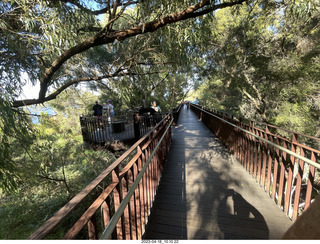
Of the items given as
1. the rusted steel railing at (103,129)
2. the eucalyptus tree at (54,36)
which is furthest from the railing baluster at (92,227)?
the rusted steel railing at (103,129)

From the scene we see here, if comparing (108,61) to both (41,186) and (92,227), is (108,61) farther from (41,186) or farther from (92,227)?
(92,227)

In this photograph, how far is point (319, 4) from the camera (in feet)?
11.9

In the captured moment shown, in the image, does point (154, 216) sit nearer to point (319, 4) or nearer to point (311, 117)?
point (319, 4)

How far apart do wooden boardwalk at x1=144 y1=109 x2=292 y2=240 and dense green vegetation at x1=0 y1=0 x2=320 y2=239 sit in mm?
2755

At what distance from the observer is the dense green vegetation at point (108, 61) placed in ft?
9.84

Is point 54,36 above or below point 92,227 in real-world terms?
above

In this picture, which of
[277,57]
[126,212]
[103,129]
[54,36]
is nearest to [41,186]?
[103,129]

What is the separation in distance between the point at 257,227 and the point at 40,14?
18.0 feet

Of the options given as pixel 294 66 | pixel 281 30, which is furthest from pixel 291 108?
pixel 281 30

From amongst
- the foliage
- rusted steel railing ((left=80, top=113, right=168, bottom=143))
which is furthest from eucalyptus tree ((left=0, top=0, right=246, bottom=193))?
rusted steel railing ((left=80, top=113, right=168, bottom=143))

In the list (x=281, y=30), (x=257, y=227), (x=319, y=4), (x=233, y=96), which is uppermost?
(x=281, y=30)

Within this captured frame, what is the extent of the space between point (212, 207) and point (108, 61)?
8.44 meters

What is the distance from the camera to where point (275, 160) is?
2557mm

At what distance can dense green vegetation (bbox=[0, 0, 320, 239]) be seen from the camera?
3.00 m
